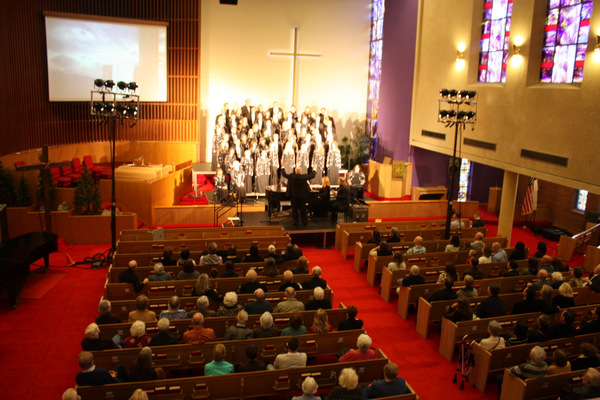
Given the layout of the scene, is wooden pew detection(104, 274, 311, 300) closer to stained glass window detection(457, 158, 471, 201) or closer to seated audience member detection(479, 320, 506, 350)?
seated audience member detection(479, 320, 506, 350)

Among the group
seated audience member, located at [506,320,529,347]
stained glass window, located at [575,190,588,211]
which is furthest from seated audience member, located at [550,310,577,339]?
stained glass window, located at [575,190,588,211]

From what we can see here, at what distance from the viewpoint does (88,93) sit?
15.3 meters

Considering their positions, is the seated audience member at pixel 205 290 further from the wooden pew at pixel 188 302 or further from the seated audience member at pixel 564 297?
the seated audience member at pixel 564 297

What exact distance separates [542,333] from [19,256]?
7.52 metres

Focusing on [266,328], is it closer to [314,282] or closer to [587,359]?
[314,282]

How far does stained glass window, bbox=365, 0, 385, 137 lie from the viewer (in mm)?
18375

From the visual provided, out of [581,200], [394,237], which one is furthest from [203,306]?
[581,200]

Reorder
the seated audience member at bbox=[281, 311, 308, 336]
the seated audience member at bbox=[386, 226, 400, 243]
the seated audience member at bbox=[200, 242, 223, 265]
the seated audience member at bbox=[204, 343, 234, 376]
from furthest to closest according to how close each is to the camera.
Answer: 1. the seated audience member at bbox=[386, 226, 400, 243]
2. the seated audience member at bbox=[200, 242, 223, 265]
3. the seated audience member at bbox=[281, 311, 308, 336]
4. the seated audience member at bbox=[204, 343, 234, 376]

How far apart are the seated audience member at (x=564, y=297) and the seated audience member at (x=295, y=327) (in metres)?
3.53

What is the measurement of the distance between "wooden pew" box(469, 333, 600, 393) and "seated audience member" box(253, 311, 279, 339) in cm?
244

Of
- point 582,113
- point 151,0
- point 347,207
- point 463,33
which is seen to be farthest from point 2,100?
point 582,113

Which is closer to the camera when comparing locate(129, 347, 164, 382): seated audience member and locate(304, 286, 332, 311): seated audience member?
locate(129, 347, 164, 382): seated audience member

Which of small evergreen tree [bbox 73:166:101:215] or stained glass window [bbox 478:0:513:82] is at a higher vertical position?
stained glass window [bbox 478:0:513:82]

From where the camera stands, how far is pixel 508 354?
598 cm
